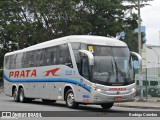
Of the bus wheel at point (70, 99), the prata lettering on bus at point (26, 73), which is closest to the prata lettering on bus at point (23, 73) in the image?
the prata lettering on bus at point (26, 73)

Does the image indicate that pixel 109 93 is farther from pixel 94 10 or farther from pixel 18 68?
pixel 94 10

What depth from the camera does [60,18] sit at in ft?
148

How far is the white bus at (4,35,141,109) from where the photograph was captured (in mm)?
18641

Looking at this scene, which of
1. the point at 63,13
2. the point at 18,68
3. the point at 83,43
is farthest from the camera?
the point at 63,13

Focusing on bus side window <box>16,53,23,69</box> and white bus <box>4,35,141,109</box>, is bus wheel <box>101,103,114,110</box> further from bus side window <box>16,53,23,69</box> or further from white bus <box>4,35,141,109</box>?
bus side window <box>16,53,23,69</box>

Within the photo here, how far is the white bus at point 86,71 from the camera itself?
734 inches

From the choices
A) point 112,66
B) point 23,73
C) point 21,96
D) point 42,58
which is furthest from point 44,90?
point 112,66

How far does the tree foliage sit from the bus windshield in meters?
25.2

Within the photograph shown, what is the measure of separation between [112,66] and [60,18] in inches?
1069

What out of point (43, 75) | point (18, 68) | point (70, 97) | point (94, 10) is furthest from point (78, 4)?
point (70, 97)

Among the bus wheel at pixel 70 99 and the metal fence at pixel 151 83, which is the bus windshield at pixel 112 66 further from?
the metal fence at pixel 151 83

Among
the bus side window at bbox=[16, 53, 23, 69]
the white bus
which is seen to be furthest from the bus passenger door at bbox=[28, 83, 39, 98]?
the bus side window at bbox=[16, 53, 23, 69]

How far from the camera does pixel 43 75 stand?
23797 millimetres

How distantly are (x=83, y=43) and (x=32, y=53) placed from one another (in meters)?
6.75
